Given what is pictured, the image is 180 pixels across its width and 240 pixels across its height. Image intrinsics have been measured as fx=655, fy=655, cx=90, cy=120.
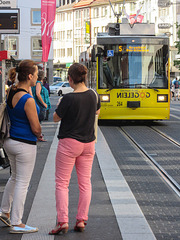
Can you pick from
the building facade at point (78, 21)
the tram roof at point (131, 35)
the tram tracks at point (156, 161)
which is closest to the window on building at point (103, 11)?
the building facade at point (78, 21)

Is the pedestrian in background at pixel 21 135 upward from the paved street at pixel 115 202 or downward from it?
upward

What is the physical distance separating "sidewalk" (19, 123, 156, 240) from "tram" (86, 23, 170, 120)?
9.59 meters

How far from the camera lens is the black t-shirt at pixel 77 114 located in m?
5.93

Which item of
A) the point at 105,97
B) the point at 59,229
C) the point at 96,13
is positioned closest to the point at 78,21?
the point at 96,13

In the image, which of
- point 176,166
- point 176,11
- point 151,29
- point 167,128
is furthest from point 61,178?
point 176,11

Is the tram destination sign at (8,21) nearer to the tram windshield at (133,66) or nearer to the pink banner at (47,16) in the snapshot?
the tram windshield at (133,66)

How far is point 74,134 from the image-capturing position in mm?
5992

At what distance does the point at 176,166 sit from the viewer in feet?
35.0

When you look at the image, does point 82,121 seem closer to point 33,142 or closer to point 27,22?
point 33,142

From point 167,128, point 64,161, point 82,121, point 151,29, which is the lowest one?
point 167,128

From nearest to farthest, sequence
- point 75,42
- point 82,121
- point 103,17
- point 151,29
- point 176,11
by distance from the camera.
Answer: point 82,121
point 151,29
point 176,11
point 103,17
point 75,42

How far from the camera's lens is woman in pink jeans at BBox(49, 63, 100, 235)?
5.95m

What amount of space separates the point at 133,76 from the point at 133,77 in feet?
0.10

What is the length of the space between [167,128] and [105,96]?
2.10 metres
